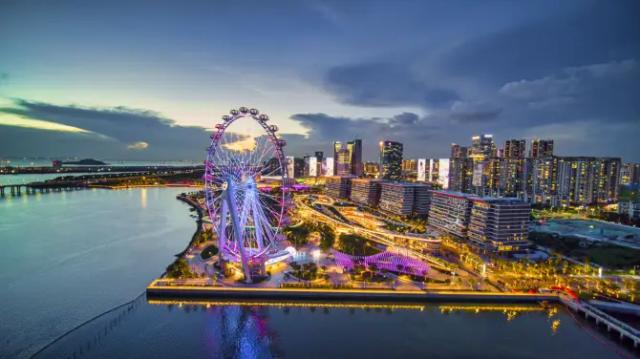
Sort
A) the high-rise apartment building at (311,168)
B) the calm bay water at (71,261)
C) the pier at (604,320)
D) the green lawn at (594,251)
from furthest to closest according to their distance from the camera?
the high-rise apartment building at (311,168) → the green lawn at (594,251) → the calm bay water at (71,261) → the pier at (604,320)

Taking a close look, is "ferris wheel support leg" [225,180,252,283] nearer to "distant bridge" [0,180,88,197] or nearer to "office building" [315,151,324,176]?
"distant bridge" [0,180,88,197]

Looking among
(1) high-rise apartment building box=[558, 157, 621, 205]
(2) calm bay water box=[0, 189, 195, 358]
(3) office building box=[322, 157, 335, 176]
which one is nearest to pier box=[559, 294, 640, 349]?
(2) calm bay water box=[0, 189, 195, 358]

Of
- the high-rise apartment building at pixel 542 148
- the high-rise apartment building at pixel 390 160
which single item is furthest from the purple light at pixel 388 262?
the high-rise apartment building at pixel 390 160

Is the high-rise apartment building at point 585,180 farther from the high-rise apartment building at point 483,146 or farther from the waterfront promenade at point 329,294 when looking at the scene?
the waterfront promenade at point 329,294

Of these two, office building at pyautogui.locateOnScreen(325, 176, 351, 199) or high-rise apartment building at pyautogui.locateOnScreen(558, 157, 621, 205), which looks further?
office building at pyautogui.locateOnScreen(325, 176, 351, 199)

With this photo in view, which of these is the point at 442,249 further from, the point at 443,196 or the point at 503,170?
the point at 503,170

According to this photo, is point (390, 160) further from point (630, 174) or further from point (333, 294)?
point (333, 294)
